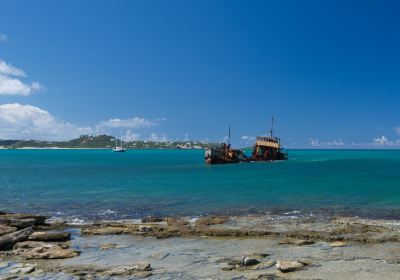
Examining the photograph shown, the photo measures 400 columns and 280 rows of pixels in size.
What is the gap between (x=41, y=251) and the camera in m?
16.4

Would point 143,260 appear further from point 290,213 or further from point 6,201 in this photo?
Answer: point 6,201

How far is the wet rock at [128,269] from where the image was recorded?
44.9ft

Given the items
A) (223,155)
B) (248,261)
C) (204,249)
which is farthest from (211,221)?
(223,155)

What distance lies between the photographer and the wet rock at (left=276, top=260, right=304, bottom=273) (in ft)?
44.9

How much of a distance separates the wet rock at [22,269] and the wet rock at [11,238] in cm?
298

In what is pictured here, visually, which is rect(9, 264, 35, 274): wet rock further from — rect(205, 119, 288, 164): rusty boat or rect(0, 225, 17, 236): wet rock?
rect(205, 119, 288, 164): rusty boat

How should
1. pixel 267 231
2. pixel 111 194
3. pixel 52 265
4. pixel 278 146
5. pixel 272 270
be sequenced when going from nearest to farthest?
pixel 272 270, pixel 52 265, pixel 267 231, pixel 111 194, pixel 278 146

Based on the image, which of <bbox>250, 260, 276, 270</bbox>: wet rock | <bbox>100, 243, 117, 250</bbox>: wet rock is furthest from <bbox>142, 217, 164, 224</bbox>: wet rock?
<bbox>250, 260, 276, 270</bbox>: wet rock

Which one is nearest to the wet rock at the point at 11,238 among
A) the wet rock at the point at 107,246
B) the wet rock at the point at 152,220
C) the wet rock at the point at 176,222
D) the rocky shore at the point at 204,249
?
the rocky shore at the point at 204,249

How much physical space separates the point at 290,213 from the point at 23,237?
1665cm

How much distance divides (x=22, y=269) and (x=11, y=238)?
4.00 metres

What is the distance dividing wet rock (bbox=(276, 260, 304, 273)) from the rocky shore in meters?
0.04

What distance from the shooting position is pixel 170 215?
27.6 m

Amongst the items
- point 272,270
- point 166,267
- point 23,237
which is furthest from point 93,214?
point 272,270
